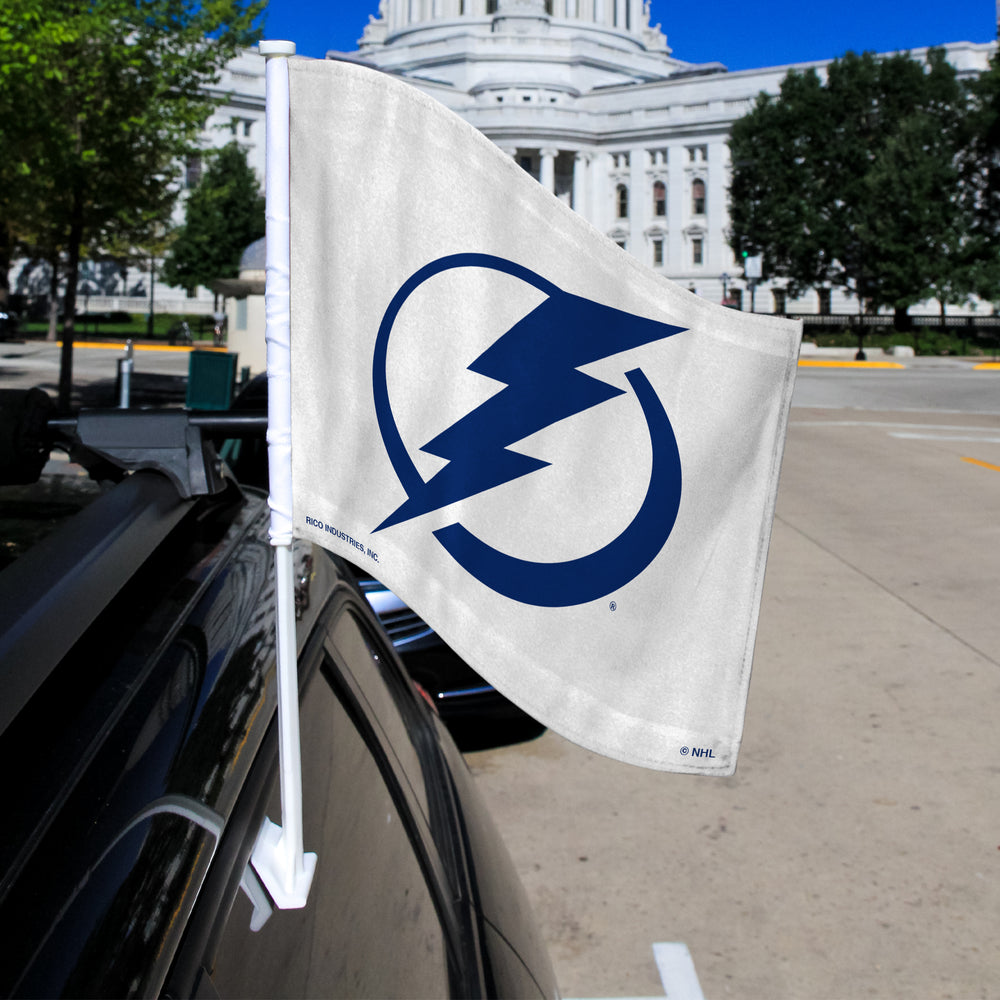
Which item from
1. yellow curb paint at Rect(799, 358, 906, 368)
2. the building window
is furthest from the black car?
the building window

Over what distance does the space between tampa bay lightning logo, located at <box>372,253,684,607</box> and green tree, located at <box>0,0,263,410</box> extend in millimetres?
11392

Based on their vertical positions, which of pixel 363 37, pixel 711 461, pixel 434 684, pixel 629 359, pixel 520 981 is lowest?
pixel 434 684

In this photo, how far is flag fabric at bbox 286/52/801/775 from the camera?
5.09 feet

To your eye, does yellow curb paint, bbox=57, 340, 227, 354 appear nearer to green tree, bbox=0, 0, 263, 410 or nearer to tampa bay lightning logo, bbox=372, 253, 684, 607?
green tree, bbox=0, 0, 263, 410

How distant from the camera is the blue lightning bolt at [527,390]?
5.14ft

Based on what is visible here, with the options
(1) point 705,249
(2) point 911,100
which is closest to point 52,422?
A: (2) point 911,100

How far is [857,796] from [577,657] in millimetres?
3450

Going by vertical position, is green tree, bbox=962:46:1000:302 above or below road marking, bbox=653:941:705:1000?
above

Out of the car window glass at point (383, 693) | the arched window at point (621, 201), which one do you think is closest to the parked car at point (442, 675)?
the car window glass at point (383, 693)

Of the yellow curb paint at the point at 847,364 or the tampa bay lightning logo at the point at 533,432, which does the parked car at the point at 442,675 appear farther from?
the yellow curb paint at the point at 847,364

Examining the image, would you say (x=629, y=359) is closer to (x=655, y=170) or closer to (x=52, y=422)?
(x=52, y=422)

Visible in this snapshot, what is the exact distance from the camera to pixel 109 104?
521 inches

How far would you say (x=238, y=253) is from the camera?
64750mm

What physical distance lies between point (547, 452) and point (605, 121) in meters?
101
